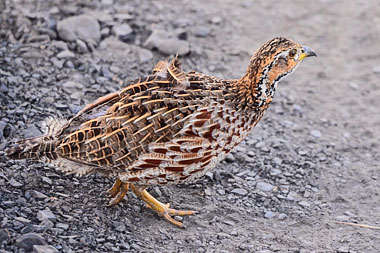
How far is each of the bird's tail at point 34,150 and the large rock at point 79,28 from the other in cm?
342

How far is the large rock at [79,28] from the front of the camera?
9.19 metres

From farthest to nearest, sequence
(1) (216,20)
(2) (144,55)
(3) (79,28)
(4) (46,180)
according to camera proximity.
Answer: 1. (1) (216,20)
2. (3) (79,28)
3. (2) (144,55)
4. (4) (46,180)

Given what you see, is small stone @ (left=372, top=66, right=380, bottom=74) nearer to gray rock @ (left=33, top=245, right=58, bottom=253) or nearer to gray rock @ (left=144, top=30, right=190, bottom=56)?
gray rock @ (left=144, top=30, right=190, bottom=56)

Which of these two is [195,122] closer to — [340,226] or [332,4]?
[340,226]

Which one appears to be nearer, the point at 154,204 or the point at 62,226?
the point at 62,226

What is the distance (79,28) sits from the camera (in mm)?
9359

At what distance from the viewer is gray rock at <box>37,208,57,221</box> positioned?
5836 mm

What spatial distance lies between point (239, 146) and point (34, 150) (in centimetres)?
314

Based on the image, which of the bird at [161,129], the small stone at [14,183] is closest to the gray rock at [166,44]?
the bird at [161,129]

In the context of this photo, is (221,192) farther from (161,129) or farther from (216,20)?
(216,20)

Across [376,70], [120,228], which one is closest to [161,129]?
[120,228]

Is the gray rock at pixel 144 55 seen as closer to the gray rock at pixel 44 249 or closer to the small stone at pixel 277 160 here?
the small stone at pixel 277 160

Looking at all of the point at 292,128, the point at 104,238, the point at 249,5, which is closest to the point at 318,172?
the point at 292,128

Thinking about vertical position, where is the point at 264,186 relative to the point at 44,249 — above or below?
below
